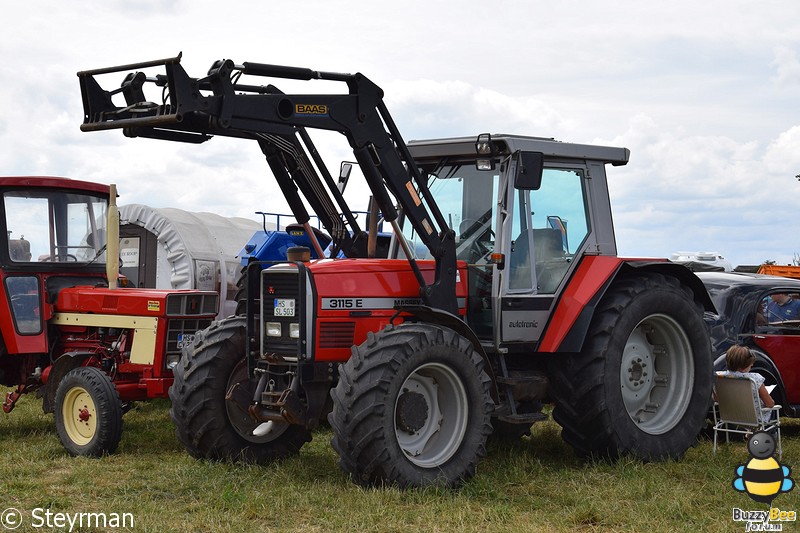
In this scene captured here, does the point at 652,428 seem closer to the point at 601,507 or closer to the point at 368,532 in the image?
the point at 601,507

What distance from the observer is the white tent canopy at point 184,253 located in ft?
47.6

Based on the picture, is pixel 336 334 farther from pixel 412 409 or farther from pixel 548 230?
pixel 548 230

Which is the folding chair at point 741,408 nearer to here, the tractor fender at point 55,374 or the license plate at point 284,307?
the license plate at point 284,307

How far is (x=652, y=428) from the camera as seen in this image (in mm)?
8555

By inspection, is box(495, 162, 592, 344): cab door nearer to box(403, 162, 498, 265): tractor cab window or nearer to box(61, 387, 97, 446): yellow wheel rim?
box(403, 162, 498, 265): tractor cab window

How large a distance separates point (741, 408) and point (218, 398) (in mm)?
4379

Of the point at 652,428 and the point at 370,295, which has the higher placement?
the point at 370,295

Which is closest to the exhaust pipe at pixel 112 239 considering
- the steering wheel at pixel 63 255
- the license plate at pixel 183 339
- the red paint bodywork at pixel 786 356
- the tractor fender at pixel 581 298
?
the steering wheel at pixel 63 255

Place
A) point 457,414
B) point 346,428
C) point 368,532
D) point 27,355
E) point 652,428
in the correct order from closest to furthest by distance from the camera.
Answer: point 368,532 < point 346,428 < point 457,414 < point 652,428 < point 27,355

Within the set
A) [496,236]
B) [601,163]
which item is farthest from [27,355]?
[601,163]

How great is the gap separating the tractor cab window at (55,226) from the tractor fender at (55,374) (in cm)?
125

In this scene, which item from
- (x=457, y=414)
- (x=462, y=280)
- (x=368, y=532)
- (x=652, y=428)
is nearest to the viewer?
(x=368, y=532)

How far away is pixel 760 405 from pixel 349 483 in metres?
3.72

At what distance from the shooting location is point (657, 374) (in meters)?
8.85
